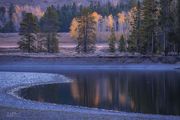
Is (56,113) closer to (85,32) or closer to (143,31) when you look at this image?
(143,31)

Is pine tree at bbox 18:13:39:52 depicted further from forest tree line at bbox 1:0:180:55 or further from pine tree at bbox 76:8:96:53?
pine tree at bbox 76:8:96:53

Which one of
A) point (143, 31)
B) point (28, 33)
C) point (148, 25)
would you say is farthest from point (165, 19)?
point (28, 33)

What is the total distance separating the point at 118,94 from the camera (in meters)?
36.2

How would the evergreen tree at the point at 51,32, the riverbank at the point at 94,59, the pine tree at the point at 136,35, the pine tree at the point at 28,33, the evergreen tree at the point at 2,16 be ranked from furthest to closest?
1. the evergreen tree at the point at 2,16
2. the evergreen tree at the point at 51,32
3. the pine tree at the point at 28,33
4. the pine tree at the point at 136,35
5. the riverbank at the point at 94,59

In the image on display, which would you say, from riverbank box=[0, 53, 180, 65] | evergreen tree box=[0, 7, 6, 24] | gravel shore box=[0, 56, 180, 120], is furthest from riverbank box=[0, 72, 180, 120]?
evergreen tree box=[0, 7, 6, 24]

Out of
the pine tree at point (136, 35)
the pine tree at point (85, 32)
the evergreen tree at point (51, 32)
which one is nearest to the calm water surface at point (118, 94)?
the pine tree at point (136, 35)

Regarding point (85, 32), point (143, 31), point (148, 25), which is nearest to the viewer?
point (148, 25)

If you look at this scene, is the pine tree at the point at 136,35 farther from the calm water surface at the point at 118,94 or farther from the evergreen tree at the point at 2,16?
the evergreen tree at the point at 2,16

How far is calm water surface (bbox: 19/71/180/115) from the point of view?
2927 centimetres

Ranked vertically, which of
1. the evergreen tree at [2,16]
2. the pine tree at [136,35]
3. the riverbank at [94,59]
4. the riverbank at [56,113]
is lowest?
the riverbank at [94,59]

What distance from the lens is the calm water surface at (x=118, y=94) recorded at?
2927 cm

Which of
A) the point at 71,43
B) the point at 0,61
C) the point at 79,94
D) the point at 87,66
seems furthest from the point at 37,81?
the point at 71,43

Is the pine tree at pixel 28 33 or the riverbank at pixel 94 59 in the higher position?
the pine tree at pixel 28 33

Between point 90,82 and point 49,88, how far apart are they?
21.7 feet
